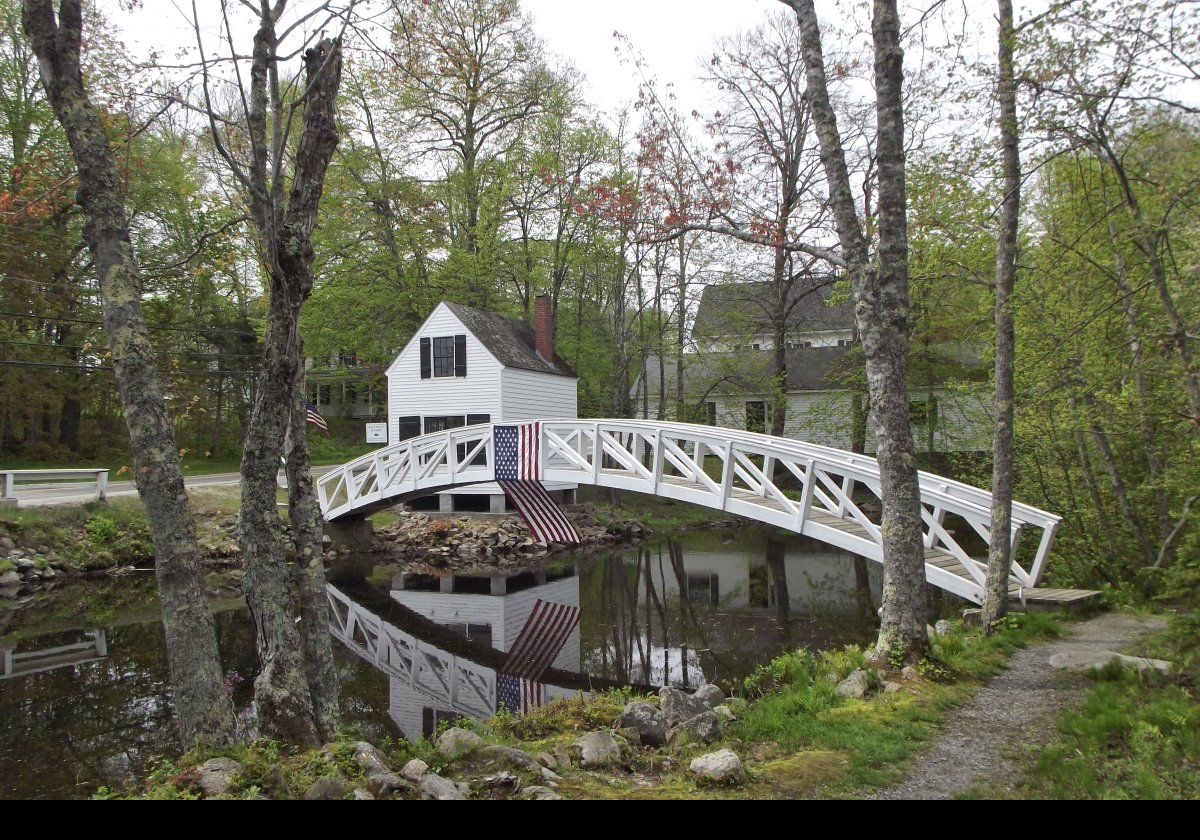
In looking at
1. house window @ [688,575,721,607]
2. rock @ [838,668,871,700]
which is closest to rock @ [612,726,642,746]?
rock @ [838,668,871,700]

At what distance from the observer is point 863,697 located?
5.98m

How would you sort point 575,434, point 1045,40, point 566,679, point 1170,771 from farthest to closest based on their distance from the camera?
1. point 575,434
2. point 566,679
3. point 1045,40
4. point 1170,771

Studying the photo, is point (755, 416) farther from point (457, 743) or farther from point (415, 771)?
point (415, 771)

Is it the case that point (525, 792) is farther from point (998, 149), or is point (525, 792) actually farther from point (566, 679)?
point (998, 149)

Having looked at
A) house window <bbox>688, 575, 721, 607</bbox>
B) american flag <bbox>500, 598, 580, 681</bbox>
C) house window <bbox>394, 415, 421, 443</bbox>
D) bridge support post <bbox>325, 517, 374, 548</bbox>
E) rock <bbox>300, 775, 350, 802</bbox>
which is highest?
house window <bbox>394, 415, 421, 443</bbox>

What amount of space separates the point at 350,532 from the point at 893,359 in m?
17.0

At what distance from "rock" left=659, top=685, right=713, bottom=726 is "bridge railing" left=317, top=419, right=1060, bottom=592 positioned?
10.8ft

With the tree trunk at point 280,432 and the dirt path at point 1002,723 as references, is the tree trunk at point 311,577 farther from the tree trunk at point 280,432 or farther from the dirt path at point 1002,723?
the dirt path at point 1002,723

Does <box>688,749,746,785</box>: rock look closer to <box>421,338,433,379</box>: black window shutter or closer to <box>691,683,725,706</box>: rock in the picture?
<box>691,683,725,706</box>: rock

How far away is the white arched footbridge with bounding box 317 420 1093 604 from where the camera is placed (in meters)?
9.38

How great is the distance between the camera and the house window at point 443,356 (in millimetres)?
21578

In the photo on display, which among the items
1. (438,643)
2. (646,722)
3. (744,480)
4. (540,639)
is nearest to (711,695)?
(646,722)

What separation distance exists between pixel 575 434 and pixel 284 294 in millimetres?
10738

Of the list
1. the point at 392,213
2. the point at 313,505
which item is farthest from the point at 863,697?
the point at 392,213
